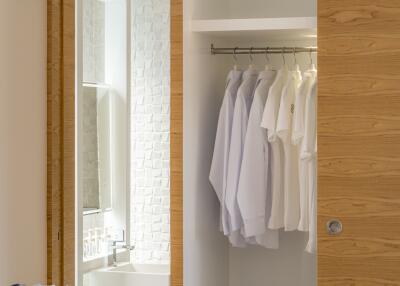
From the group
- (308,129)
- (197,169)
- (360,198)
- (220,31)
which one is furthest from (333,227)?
(220,31)

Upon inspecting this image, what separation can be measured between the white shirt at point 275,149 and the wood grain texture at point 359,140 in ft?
1.30

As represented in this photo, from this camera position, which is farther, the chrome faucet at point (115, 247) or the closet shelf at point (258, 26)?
the closet shelf at point (258, 26)

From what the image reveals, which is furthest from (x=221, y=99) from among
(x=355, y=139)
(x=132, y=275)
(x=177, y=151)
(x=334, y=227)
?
(x=132, y=275)

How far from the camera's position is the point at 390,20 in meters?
3.40

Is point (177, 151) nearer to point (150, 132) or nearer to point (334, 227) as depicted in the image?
point (150, 132)

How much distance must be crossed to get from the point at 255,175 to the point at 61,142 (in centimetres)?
126

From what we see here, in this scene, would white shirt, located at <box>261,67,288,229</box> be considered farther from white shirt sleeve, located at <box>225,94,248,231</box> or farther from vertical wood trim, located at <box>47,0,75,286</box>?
vertical wood trim, located at <box>47,0,75,286</box>

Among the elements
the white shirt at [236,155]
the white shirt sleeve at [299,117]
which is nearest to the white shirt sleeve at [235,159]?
the white shirt at [236,155]

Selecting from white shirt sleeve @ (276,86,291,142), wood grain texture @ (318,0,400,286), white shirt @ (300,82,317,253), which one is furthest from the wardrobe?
white shirt sleeve @ (276,86,291,142)

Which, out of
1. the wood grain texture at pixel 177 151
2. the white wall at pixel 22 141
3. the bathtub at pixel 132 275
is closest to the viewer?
the white wall at pixel 22 141

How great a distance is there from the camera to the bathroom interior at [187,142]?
9.27 feet

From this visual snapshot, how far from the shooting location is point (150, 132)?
346cm

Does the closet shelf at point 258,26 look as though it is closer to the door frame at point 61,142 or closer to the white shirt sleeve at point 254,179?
the white shirt sleeve at point 254,179

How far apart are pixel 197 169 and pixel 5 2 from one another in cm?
149
